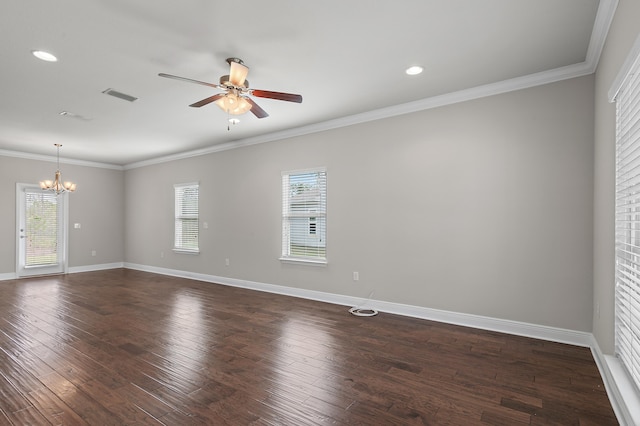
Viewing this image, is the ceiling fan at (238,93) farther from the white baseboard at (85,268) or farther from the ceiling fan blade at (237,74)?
the white baseboard at (85,268)

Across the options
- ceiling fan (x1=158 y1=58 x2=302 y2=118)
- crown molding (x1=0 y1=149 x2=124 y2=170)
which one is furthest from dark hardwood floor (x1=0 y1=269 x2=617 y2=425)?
crown molding (x1=0 y1=149 x2=124 y2=170)

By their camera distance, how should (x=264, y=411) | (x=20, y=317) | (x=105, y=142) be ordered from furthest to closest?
(x=105, y=142) < (x=20, y=317) < (x=264, y=411)

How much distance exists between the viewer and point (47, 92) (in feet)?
12.0

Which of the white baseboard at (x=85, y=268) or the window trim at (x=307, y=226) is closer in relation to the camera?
the window trim at (x=307, y=226)

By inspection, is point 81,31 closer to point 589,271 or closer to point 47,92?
point 47,92

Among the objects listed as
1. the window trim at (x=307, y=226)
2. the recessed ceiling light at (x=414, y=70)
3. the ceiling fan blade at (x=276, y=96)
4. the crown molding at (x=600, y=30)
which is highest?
the recessed ceiling light at (x=414, y=70)

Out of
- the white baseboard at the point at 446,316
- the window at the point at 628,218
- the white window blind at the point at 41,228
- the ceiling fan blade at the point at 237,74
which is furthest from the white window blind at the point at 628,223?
the white window blind at the point at 41,228

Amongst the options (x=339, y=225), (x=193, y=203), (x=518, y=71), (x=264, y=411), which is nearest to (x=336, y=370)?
(x=264, y=411)

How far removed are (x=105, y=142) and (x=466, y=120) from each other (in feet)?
20.2

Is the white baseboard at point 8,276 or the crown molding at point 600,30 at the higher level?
the crown molding at point 600,30

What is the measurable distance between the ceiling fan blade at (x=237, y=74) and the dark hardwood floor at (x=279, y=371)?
7.94 feet

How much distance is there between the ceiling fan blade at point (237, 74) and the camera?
268cm

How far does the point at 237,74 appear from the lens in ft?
8.96

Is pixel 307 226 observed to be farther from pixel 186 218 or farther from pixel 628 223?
pixel 628 223
